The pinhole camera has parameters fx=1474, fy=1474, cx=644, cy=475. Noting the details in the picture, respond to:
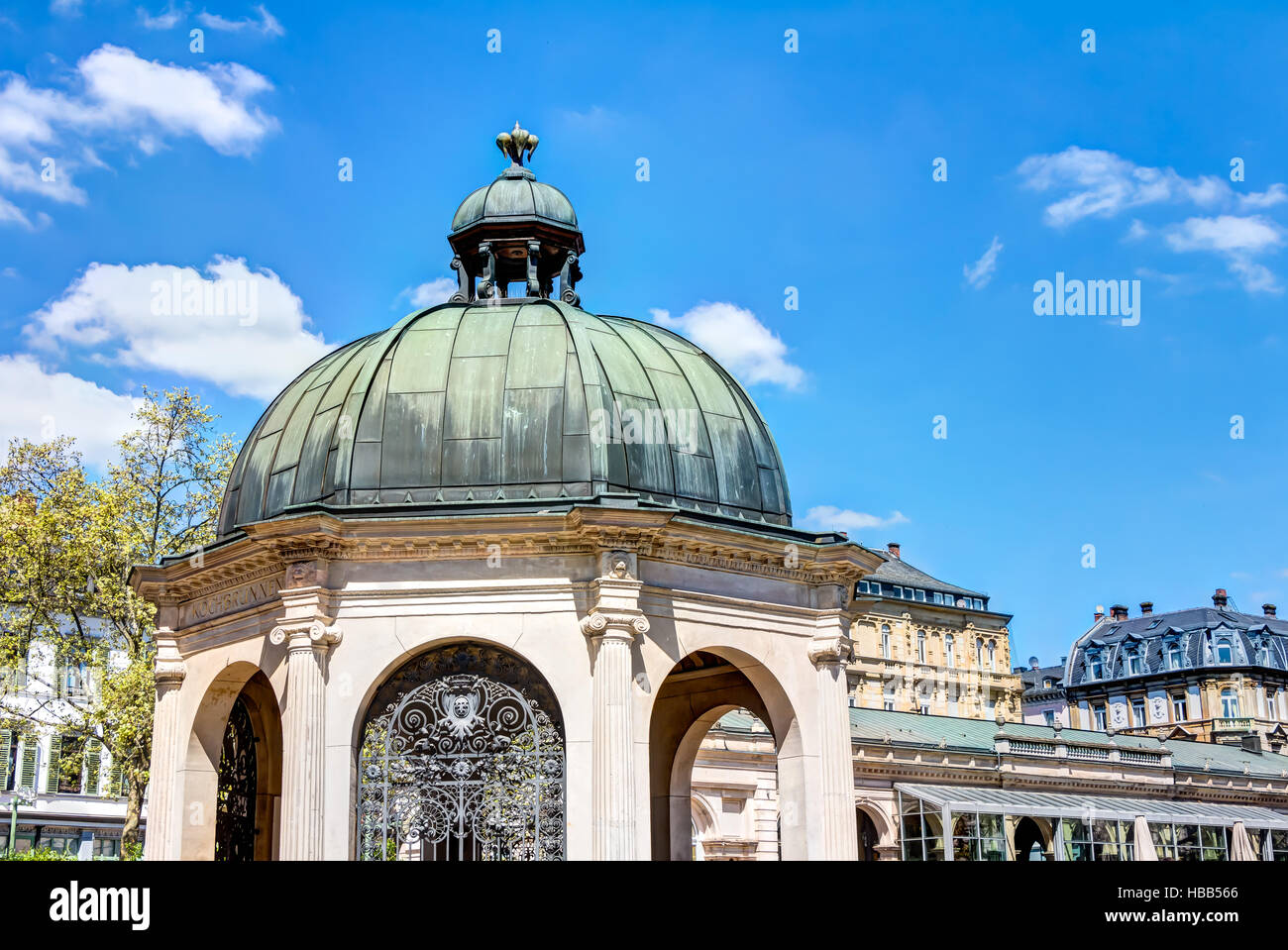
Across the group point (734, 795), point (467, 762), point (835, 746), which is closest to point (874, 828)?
point (734, 795)

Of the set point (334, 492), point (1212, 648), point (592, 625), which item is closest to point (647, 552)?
point (592, 625)

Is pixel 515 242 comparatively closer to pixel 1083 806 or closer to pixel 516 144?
pixel 516 144

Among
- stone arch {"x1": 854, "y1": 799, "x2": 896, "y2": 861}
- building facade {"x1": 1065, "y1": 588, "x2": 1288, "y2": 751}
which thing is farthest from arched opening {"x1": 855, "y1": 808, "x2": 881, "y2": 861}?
building facade {"x1": 1065, "y1": 588, "x2": 1288, "y2": 751}

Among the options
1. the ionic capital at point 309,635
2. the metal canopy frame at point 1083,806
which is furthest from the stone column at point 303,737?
the metal canopy frame at point 1083,806

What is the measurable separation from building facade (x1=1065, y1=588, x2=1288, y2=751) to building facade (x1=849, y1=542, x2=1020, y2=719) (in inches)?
652

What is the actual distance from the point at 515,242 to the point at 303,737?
11070mm

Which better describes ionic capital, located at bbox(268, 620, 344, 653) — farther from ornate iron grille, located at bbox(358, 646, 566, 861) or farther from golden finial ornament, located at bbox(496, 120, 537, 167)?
golden finial ornament, located at bbox(496, 120, 537, 167)

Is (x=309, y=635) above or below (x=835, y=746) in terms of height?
above

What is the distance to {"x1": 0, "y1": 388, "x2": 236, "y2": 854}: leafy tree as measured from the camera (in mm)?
42625

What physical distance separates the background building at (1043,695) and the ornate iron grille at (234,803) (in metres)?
114

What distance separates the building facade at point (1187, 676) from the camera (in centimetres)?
12038

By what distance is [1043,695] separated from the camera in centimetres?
14050

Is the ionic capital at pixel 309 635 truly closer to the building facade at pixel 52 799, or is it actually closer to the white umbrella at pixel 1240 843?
the building facade at pixel 52 799
